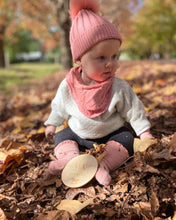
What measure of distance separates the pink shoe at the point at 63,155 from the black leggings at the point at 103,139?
0.06 m

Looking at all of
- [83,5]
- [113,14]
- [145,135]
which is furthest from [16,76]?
[145,135]

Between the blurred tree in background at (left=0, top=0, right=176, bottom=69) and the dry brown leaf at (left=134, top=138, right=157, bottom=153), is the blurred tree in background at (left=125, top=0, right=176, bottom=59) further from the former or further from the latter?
the dry brown leaf at (left=134, top=138, right=157, bottom=153)

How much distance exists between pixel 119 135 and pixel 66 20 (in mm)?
5165

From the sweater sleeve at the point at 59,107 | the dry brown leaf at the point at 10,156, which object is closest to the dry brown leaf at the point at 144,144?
the sweater sleeve at the point at 59,107

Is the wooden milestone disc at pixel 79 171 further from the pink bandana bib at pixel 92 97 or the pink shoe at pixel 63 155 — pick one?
the pink bandana bib at pixel 92 97

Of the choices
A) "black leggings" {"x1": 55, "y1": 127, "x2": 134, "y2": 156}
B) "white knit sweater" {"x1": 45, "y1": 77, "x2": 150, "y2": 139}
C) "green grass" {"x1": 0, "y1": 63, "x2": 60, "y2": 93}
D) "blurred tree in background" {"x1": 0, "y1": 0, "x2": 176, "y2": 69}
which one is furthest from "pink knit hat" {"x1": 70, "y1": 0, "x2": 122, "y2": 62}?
"green grass" {"x1": 0, "y1": 63, "x2": 60, "y2": 93}

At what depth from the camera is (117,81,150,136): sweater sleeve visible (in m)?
1.68

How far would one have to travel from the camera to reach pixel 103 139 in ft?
→ 5.84

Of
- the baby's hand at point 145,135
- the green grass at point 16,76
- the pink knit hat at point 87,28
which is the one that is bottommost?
the green grass at point 16,76

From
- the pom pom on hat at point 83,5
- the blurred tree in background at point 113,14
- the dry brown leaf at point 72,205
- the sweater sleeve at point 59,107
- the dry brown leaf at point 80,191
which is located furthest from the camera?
the blurred tree in background at point 113,14

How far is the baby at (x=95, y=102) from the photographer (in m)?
1.53

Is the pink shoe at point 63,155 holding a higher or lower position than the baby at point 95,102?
lower

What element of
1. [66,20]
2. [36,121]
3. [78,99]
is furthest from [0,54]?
[78,99]

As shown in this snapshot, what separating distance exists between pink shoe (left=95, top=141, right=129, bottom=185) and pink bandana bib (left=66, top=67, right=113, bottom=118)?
0.26 meters
